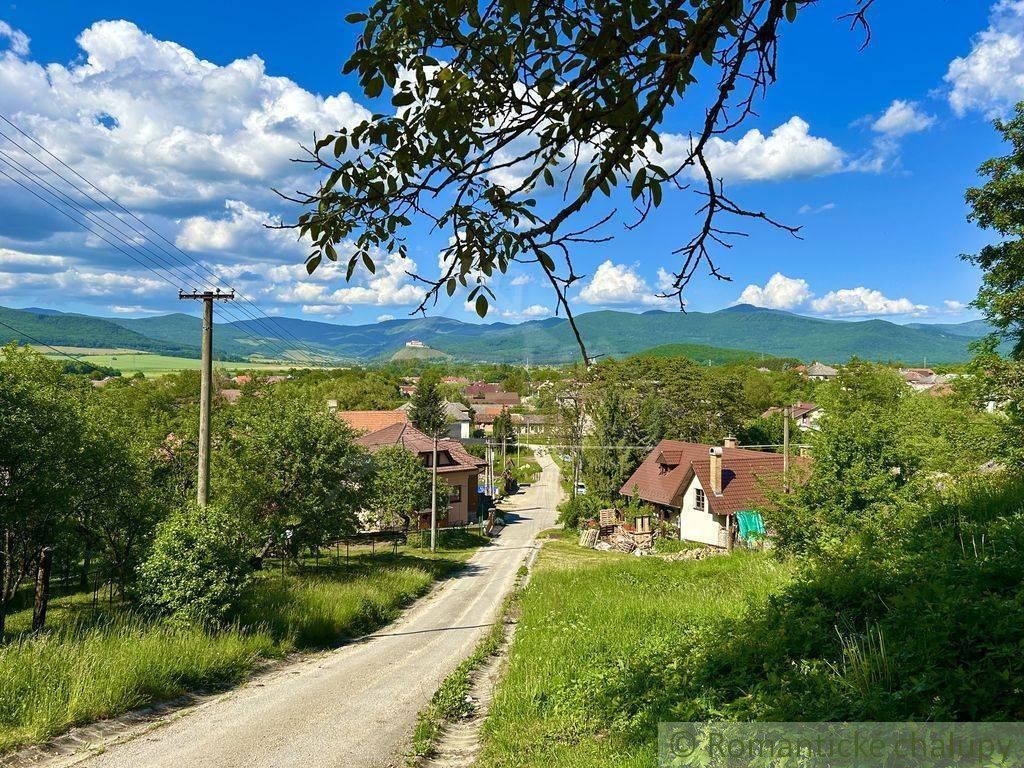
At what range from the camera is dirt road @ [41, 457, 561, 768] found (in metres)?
7.18

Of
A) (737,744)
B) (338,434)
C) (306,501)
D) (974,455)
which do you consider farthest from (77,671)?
(974,455)

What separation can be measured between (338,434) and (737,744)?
2173cm

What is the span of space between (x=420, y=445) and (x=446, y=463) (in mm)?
2812

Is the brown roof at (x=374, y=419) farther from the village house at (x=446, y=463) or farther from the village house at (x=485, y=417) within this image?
the village house at (x=485, y=417)

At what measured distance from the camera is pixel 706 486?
34750 millimetres

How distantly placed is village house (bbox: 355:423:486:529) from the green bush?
2958 cm

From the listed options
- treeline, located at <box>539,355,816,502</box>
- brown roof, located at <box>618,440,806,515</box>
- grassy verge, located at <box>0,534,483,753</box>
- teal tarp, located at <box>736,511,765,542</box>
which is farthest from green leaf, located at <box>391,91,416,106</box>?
treeline, located at <box>539,355,816,502</box>

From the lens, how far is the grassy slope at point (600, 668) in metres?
5.24

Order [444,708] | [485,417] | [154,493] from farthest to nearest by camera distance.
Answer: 1. [485,417]
2. [154,493]
3. [444,708]

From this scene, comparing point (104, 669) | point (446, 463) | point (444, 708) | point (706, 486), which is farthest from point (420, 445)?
point (444, 708)

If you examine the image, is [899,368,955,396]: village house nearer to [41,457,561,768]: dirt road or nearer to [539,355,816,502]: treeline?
[539,355,816,502]: treeline

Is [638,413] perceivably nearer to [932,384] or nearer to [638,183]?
[638,183]

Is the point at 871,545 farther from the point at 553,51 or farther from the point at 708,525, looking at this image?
the point at 708,525

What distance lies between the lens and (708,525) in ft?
114
